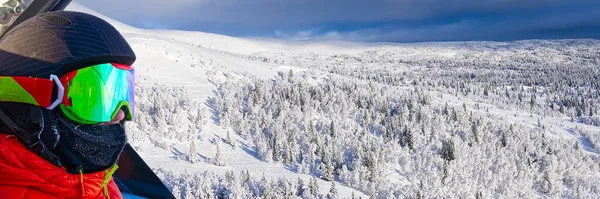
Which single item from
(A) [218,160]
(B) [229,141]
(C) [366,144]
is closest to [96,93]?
(A) [218,160]

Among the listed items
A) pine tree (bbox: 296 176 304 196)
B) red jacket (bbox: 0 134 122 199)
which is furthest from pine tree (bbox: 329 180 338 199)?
red jacket (bbox: 0 134 122 199)

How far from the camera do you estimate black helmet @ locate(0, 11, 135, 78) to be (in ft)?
5.33

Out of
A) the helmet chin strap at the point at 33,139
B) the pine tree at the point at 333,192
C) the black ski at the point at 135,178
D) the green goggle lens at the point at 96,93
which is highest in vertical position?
the green goggle lens at the point at 96,93

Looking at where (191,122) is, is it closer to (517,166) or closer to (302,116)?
(302,116)

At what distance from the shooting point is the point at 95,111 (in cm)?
168

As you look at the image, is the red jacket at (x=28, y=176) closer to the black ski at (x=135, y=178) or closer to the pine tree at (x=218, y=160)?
the black ski at (x=135, y=178)

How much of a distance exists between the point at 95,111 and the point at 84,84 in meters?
0.12

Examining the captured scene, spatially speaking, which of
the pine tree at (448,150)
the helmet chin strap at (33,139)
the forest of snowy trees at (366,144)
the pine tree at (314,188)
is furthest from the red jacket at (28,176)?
the pine tree at (448,150)

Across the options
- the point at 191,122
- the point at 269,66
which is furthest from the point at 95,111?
the point at 269,66

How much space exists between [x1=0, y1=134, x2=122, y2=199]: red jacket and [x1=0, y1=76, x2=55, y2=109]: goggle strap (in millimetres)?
145

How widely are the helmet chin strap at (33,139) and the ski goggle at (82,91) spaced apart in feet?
0.25

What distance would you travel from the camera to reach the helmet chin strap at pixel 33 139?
4.97 ft

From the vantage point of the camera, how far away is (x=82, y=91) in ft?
5.31

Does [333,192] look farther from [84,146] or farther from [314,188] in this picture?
[84,146]
